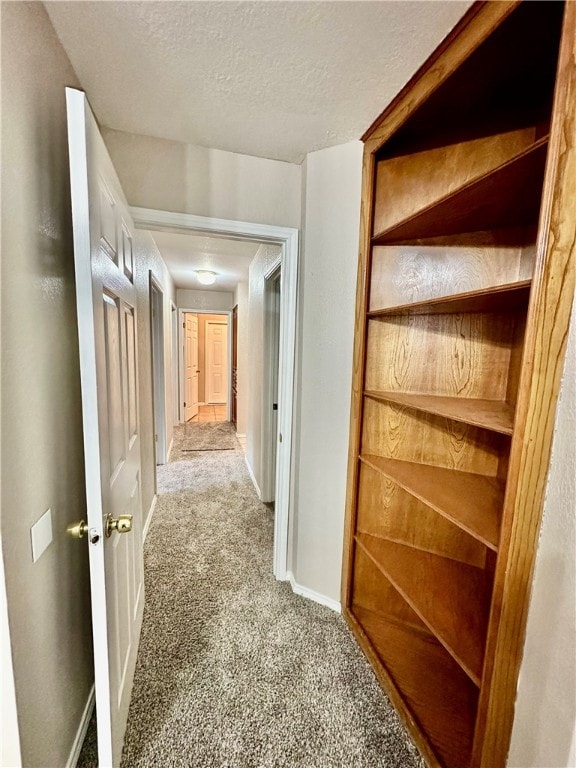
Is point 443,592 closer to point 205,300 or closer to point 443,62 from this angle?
point 443,62

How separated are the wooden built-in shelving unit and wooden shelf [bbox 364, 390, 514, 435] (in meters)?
A: 0.01

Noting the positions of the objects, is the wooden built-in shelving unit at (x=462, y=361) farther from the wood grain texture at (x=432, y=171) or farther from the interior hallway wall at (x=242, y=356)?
the interior hallway wall at (x=242, y=356)

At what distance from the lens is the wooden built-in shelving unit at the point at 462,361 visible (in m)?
0.77

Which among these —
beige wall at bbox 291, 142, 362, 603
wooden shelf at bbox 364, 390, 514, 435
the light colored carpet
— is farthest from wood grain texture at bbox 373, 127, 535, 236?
the light colored carpet

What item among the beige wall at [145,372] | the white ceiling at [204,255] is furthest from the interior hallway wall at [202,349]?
the beige wall at [145,372]

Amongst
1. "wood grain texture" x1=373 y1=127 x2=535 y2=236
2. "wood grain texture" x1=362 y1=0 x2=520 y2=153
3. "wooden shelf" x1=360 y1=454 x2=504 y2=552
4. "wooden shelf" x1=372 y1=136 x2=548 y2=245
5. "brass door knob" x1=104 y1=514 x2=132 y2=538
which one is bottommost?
"brass door knob" x1=104 y1=514 x2=132 y2=538

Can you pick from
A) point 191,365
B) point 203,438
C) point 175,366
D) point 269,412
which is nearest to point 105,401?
point 269,412

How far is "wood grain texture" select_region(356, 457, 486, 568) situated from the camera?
1.47 m

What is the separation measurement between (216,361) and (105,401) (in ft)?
21.2

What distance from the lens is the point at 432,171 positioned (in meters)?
1.35

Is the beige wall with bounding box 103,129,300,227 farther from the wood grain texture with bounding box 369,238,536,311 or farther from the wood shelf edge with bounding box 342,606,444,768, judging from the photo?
the wood shelf edge with bounding box 342,606,444,768

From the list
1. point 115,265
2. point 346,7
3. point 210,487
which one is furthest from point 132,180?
point 210,487

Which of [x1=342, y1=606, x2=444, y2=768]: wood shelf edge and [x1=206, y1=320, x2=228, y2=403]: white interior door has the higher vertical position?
[x1=206, y1=320, x2=228, y2=403]: white interior door

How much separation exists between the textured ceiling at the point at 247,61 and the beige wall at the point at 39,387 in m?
0.18
